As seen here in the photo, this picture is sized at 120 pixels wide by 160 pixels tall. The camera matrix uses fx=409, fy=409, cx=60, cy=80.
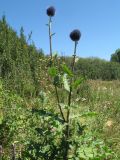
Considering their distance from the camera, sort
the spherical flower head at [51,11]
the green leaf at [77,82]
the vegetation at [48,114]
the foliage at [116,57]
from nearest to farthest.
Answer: the green leaf at [77,82] < the vegetation at [48,114] < the spherical flower head at [51,11] < the foliage at [116,57]

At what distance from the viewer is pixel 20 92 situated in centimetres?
1060

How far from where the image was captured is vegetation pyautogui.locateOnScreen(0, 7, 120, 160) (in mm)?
4316

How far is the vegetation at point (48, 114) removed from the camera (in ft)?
14.2

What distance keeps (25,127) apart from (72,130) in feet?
6.69

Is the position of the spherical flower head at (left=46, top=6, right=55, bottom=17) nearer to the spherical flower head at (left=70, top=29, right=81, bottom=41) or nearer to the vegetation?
the vegetation

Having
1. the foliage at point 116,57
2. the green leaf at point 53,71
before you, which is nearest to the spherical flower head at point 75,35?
the green leaf at point 53,71

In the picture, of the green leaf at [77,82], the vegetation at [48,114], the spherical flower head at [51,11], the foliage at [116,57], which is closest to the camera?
the green leaf at [77,82]

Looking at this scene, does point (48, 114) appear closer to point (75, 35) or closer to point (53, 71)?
point (53, 71)

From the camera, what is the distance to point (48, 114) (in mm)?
4242

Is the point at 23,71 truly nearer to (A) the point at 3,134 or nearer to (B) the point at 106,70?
(A) the point at 3,134

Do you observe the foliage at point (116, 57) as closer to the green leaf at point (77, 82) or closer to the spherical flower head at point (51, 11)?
the spherical flower head at point (51, 11)

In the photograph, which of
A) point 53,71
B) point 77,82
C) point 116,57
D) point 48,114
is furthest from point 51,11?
point 116,57

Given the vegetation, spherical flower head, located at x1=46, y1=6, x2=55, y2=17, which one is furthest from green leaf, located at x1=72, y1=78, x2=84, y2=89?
spherical flower head, located at x1=46, y1=6, x2=55, y2=17

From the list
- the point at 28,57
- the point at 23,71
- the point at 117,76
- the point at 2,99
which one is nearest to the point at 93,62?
the point at 117,76
